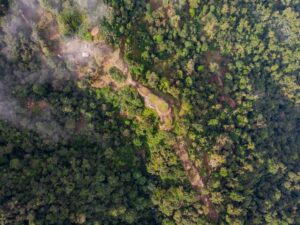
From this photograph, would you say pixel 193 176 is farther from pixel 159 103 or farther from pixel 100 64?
pixel 100 64

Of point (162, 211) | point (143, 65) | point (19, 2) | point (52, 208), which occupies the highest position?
point (19, 2)

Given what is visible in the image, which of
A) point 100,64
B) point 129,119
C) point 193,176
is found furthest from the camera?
point 193,176

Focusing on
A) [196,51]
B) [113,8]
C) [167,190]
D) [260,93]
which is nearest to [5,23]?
[113,8]

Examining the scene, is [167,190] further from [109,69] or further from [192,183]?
[109,69]

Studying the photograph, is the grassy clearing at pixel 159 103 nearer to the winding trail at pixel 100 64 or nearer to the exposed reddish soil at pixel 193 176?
the winding trail at pixel 100 64

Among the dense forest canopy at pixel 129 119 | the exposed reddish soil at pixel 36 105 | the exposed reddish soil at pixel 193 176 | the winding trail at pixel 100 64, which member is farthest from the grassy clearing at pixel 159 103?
the exposed reddish soil at pixel 36 105

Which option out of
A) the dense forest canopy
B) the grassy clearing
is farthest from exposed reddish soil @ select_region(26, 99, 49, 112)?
the grassy clearing

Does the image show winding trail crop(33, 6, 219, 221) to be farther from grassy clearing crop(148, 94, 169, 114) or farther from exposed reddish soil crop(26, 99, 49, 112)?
exposed reddish soil crop(26, 99, 49, 112)

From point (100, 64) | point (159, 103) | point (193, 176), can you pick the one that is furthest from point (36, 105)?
point (193, 176)
